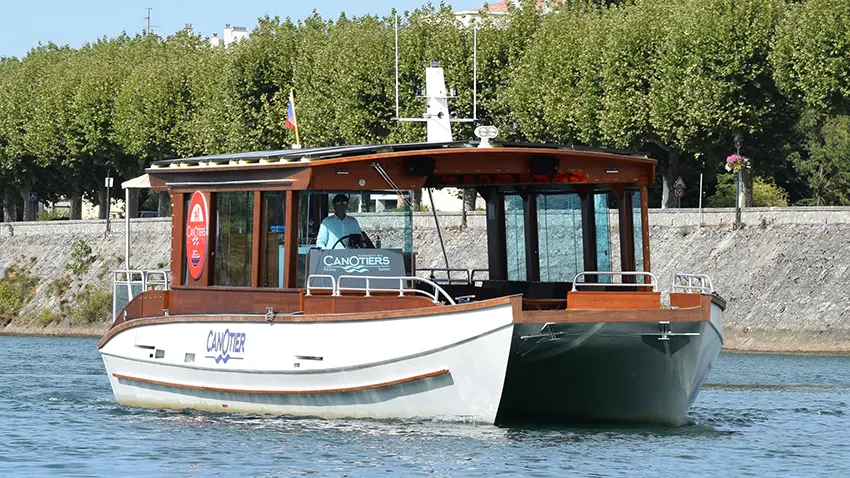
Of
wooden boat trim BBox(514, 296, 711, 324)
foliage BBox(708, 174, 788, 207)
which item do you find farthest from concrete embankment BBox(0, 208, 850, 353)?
wooden boat trim BBox(514, 296, 711, 324)

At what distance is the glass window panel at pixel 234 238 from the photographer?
1944cm

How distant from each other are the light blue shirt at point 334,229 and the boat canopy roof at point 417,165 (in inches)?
15.8

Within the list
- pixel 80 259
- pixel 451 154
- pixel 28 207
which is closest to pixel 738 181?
pixel 80 259

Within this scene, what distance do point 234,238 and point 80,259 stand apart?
39.7 m

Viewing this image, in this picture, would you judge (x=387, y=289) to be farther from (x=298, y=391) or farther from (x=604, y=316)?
(x=604, y=316)

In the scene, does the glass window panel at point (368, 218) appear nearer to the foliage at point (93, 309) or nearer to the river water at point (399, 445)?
the river water at point (399, 445)

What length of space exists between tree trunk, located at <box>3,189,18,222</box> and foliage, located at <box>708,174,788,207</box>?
31879mm

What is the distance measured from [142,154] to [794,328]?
29196mm

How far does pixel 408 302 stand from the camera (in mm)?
17672

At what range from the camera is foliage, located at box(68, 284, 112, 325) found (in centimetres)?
5378

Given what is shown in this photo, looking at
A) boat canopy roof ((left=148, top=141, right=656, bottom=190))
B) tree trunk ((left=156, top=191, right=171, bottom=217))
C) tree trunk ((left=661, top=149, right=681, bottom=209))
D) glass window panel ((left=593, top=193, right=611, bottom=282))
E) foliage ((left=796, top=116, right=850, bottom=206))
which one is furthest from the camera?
tree trunk ((left=156, top=191, right=171, bottom=217))

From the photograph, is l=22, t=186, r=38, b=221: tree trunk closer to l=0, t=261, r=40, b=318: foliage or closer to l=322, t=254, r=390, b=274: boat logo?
l=0, t=261, r=40, b=318: foliage

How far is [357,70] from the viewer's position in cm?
5244

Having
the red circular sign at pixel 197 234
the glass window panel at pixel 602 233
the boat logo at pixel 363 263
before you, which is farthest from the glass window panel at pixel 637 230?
the red circular sign at pixel 197 234
